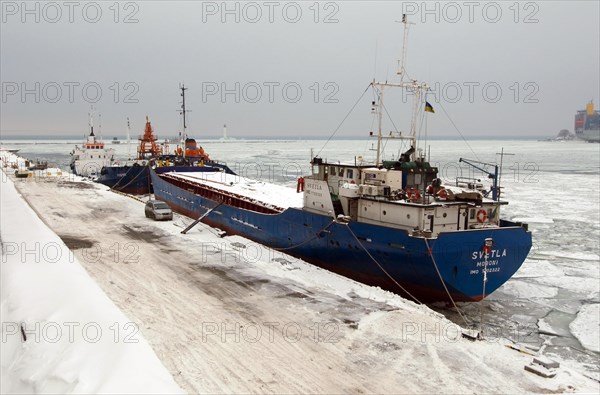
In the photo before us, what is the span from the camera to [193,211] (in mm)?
33188

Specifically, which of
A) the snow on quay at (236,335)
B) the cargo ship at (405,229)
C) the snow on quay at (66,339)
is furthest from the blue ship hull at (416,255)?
the snow on quay at (66,339)

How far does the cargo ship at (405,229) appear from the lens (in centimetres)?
1604

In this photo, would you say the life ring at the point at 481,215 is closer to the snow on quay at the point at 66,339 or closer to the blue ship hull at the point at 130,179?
the snow on quay at the point at 66,339

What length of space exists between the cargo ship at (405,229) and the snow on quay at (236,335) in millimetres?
1326

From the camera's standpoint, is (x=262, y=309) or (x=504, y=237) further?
(x=504, y=237)

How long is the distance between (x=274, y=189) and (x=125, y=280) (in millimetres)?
17853

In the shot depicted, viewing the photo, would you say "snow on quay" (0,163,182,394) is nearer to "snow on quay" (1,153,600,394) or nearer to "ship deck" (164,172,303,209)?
"snow on quay" (1,153,600,394)

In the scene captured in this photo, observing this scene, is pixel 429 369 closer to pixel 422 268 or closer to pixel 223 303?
pixel 422 268

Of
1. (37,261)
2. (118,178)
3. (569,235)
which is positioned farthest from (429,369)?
(118,178)

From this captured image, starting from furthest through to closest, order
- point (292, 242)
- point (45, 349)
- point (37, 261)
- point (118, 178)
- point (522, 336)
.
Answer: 1. point (118, 178)
2. point (292, 242)
3. point (37, 261)
4. point (522, 336)
5. point (45, 349)

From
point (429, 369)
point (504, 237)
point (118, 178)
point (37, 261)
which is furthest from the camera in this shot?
point (118, 178)

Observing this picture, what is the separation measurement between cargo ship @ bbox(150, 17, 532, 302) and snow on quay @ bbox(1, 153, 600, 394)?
133 cm

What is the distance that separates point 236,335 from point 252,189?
21.2 meters

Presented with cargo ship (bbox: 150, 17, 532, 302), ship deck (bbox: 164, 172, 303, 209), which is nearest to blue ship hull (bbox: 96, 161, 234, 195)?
ship deck (bbox: 164, 172, 303, 209)
